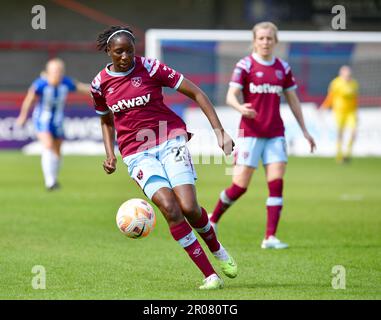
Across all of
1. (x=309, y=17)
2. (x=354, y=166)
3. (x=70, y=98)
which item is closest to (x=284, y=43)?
(x=354, y=166)

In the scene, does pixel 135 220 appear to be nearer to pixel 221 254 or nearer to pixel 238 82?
pixel 221 254

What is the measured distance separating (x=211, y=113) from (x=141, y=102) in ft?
2.13

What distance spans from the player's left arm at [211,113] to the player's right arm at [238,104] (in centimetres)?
210

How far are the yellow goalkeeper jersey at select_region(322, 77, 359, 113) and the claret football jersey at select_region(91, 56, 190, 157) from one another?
56.4 ft

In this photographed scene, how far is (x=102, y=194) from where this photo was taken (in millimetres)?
16844

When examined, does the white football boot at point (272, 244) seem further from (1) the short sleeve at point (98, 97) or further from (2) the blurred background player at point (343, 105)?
(2) the blurred background player at point (343, 105)

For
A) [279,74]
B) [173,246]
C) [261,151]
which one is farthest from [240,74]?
[173,246]

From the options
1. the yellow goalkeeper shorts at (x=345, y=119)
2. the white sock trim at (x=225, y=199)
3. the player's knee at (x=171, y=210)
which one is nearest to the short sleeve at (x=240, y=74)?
the white sock trim at (x=225, y=199)

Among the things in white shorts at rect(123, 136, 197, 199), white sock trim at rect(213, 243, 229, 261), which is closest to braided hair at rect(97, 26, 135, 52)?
white shorts at rect(123, 136, 197, 199)

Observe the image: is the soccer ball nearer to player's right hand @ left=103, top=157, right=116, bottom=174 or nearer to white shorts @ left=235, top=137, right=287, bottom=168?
player's right hand @ left=103, top=157, right=116, bottom=174

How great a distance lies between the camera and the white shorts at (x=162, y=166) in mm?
7891

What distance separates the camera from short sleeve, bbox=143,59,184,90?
26.4 feet

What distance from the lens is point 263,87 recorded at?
10695mm
